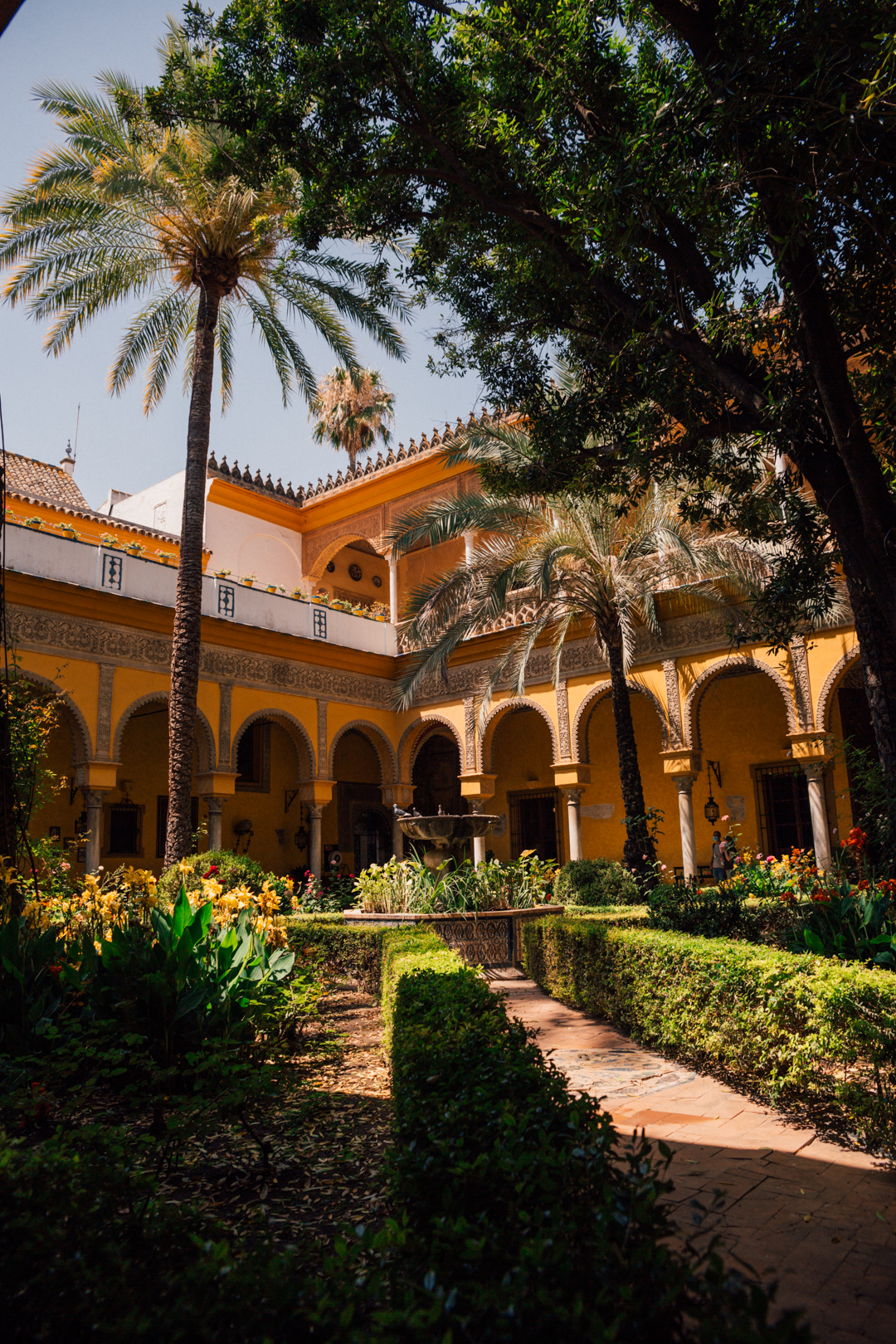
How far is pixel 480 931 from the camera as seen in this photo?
8391 millimetres

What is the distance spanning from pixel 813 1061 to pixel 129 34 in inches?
232

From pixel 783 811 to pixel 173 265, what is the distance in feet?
42.1

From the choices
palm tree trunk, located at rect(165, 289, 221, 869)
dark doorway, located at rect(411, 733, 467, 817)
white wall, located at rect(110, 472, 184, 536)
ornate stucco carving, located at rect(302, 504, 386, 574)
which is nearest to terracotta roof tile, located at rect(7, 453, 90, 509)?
white wall, located at rect(110, 472, 184, 536)

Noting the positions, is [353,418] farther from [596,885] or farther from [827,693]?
[596,885]

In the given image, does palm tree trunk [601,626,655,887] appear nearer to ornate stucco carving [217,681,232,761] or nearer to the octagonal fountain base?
the octagonal fountain base

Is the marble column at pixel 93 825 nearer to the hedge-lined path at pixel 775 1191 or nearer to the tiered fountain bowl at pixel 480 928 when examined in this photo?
the tiered fountain bowl at pixel 480 928

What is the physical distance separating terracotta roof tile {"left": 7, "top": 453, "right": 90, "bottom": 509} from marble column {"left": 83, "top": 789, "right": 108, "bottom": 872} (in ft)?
24.3

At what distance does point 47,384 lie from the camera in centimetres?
1150

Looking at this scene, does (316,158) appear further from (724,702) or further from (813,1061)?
(724,702)

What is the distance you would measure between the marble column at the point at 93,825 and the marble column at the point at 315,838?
4190mm

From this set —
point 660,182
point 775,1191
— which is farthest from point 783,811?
point 775,1191

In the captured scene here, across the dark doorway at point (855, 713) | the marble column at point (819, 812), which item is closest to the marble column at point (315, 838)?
the marble column at point (819, 812)

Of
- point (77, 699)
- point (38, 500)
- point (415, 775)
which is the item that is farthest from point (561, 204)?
point (415, 775)

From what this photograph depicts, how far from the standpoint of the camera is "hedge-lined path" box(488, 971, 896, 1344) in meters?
2.23
